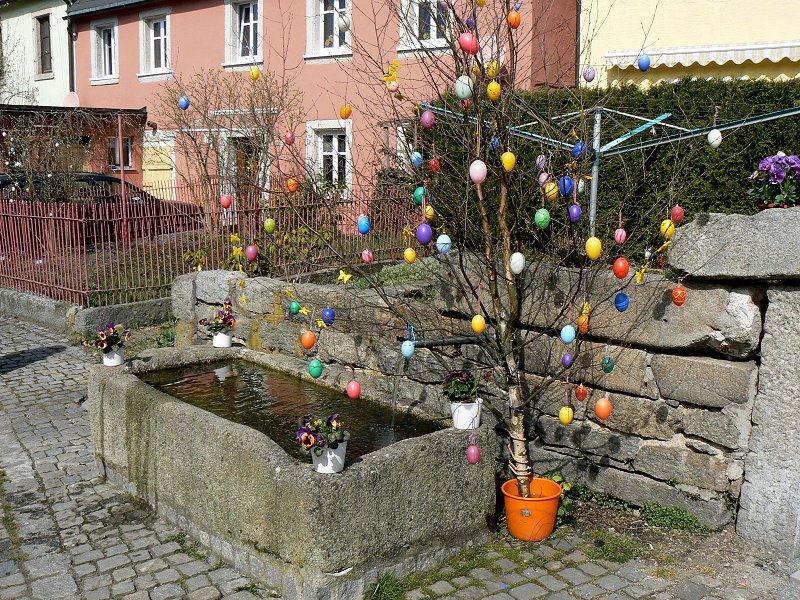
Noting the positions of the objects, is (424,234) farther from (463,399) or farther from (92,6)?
(92,6)

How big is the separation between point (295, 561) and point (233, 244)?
6161mm

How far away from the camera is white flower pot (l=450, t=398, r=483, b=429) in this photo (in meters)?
4.41

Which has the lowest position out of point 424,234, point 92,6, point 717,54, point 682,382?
point 682,382

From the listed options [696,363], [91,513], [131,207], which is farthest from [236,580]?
[131,207]

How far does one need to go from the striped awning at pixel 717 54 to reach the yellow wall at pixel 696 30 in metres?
0.14

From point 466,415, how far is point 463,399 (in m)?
0.12

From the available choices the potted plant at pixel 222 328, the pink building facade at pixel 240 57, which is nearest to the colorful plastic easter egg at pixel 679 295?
the potted plant at pixel 222 328

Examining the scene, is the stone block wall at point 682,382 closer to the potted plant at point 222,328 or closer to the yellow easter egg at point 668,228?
the yellow easter egg at point 668,228

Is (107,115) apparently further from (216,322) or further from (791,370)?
(791,370)

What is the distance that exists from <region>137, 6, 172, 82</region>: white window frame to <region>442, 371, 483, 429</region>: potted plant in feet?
57.1

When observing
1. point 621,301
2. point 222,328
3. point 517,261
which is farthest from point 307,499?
point 222,328

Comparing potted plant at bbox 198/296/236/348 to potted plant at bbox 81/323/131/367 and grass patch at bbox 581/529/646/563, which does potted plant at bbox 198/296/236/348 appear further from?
grass patch at bbox 581/529/646/563

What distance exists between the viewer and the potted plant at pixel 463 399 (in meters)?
4.42

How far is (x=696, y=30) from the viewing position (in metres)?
10.8
